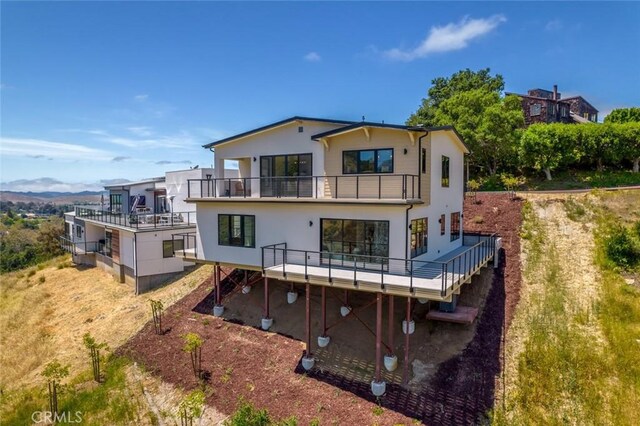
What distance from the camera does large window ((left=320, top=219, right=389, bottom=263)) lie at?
15.1m

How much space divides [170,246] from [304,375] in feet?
48.4

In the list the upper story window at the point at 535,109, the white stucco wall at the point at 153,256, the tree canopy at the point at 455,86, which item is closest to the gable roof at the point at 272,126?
the white stucco wall at the point at 153,256

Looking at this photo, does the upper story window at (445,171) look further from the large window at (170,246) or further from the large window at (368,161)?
the large window at (170,246)

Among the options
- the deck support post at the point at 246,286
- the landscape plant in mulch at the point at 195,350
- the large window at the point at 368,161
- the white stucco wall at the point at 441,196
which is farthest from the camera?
the deck support post at the point at 246,286

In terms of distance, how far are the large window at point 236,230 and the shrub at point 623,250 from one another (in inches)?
705

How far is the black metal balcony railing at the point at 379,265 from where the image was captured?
13421 millimetres

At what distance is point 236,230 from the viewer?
747 inches

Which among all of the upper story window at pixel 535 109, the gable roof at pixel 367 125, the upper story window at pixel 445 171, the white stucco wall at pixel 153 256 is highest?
the upper story window at pixel 535 109

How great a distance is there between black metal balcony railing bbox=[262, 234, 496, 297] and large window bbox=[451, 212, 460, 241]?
7.12ft

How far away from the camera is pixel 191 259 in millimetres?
20469

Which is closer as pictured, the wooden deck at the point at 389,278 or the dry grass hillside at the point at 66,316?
the wooden deck at the point at 389,278

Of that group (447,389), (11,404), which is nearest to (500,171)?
(447,389)

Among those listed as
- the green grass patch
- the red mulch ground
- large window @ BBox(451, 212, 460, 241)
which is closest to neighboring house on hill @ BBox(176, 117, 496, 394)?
large window @ BBox(451, 212, 460, 241)

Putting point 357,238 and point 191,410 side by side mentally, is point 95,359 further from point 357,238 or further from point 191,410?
point 357,238
